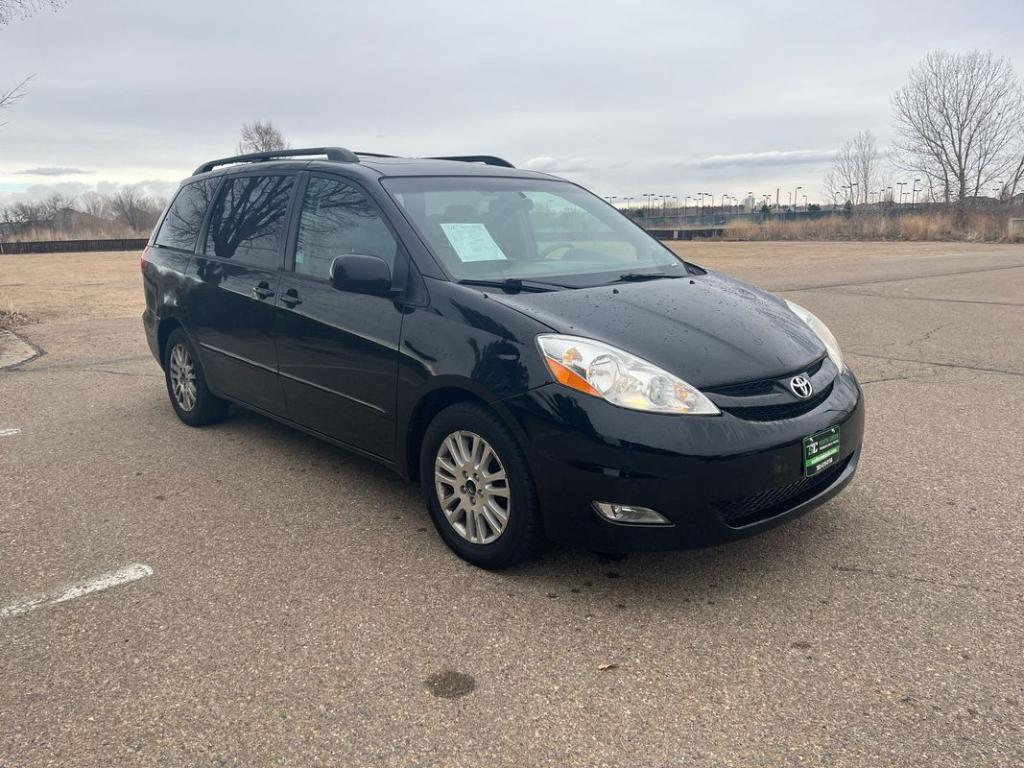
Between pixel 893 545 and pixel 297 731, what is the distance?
259cm

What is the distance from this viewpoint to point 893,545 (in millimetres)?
3576

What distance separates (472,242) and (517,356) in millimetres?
962

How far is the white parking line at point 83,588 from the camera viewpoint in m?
3.15

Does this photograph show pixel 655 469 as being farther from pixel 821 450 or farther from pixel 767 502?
pixel 821 450

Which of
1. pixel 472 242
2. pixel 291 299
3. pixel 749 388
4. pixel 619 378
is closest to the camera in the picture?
pixel 619 378

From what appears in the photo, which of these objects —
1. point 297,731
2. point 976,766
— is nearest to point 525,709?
point 297,731

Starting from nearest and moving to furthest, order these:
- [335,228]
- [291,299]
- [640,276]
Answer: [640,276] < [335,228] < [291,299]

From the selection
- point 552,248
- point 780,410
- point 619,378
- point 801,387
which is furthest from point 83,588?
point 801,387

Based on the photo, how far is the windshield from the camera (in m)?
3.81

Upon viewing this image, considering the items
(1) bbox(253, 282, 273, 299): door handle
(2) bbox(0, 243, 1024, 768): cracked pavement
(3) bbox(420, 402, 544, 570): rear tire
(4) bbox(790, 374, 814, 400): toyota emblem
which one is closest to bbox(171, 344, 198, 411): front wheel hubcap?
(2) bbox(0, 243, 1024, 768): cracked pavement

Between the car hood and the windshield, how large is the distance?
0.27 meters

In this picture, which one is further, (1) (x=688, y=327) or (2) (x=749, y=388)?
(1) (x=688, y=327)

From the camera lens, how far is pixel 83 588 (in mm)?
3305

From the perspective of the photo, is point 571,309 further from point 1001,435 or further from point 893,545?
point 1001,435
